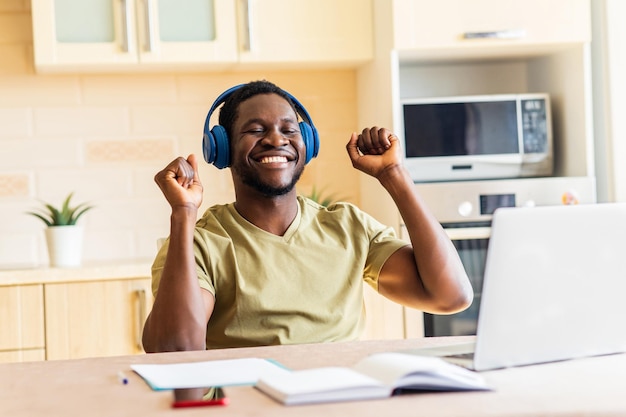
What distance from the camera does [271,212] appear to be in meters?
1.89

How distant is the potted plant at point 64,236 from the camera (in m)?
2.94

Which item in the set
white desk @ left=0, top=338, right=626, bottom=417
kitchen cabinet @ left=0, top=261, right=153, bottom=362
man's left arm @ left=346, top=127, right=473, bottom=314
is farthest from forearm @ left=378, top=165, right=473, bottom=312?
kitchen cabinet @ left=0, top=261, right=153, bottom=362

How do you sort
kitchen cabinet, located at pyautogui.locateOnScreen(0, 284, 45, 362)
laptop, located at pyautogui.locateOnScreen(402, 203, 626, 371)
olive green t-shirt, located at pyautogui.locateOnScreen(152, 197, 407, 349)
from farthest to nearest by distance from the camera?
kitchen cabinet, located at pyautogui.locateOnScreen(0, 284, 45, 362)
olive green t-shirt, located at pyautogui.locateOnScreen(152, 197, 407, 349)
laptop, located at pyautogui.locateOnScreen(402, 203, 626, 371)

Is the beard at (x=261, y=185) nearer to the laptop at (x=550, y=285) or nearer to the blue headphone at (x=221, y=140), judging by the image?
the blue headphone at (x=221, y=140)

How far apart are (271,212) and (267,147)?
13 centimetres

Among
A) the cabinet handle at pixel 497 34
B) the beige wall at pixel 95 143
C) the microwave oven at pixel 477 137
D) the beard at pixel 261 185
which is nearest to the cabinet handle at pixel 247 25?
the beige wall at pixel 95 143

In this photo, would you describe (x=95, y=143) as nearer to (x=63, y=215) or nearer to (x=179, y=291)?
(x=63, y=215)

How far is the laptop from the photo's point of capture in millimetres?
1126

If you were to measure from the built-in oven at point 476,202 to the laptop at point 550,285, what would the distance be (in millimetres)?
1741

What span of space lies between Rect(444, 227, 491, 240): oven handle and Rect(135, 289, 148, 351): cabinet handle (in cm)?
95

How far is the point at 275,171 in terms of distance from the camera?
1884mm

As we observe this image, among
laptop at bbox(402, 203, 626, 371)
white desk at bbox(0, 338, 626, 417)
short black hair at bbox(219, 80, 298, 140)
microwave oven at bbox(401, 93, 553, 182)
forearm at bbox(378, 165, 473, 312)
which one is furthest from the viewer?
microwave oven at bbox(401, 93, 553, 182)

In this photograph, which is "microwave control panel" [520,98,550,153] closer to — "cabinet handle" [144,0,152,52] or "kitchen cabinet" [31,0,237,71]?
"kitchen cabinet" [31,0,237,71]

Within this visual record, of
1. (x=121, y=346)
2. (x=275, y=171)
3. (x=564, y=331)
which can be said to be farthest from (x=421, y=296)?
(x=121, y=346)
